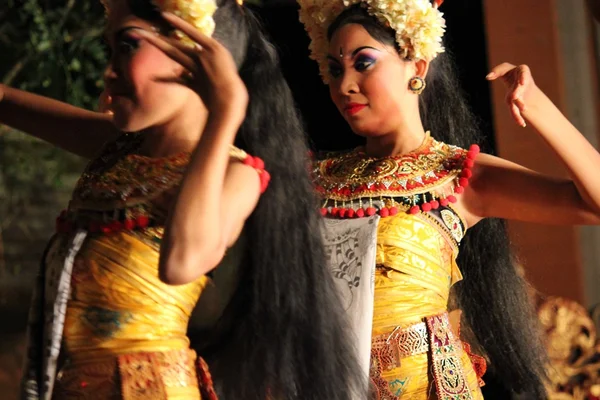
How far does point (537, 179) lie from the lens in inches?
86.0

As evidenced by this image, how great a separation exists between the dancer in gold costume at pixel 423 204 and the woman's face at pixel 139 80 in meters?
0.66

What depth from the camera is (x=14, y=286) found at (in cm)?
378

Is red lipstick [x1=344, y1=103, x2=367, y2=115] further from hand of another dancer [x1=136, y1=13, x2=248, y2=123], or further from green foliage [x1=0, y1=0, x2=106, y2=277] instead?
green foliage [x1=0, y1=0, x2=106, y2=277]

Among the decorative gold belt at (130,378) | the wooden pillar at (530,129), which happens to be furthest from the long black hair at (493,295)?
the decorative gold belt at (130,378)

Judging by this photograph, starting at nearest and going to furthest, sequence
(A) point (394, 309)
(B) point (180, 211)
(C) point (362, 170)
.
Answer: (B) point (180, 211) → (A) point (394, 309) → (C) point (362, 170)

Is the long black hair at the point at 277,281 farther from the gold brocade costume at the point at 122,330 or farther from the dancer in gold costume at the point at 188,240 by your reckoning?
the gold brocade costume at the point at 122,330

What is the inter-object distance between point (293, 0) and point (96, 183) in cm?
195

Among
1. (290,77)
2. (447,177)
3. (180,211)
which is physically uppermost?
(290,77)

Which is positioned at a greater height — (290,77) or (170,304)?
(290,77)

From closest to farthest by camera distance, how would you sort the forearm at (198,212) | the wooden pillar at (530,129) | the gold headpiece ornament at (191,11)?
the forearm at (198,212)
the gold headpiece ornament at (191,11)
the wooden pillar at (530,129)

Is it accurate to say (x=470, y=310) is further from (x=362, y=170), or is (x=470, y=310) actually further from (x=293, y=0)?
(x=293, y=0)

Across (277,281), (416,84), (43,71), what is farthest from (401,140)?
(43,71)

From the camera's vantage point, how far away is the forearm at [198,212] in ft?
4.76

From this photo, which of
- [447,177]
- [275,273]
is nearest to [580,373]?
[447,177]
